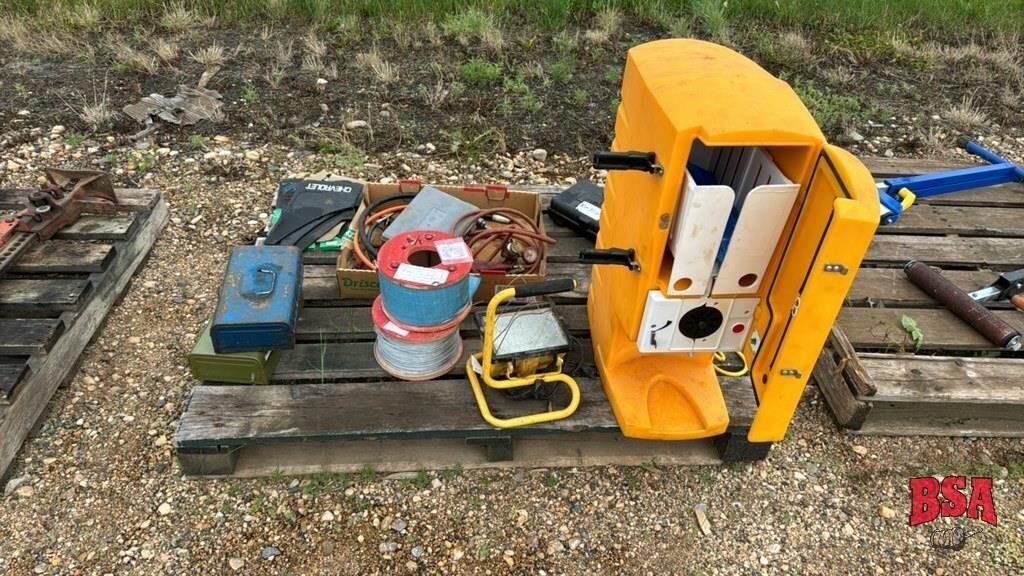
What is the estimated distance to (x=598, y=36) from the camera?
5930 mm

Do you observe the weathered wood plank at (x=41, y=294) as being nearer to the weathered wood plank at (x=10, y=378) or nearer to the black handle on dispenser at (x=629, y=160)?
the weathered wood plank at (x=10, y=378)

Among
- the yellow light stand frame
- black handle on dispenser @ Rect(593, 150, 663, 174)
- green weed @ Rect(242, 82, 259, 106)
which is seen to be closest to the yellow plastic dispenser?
black handle on dispenser @ Rect(593, 150, 663, 174)

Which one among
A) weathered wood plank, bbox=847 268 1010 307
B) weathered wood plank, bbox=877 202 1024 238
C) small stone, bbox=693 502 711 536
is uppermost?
weathered wood plank, bbox=877 202 1024 238

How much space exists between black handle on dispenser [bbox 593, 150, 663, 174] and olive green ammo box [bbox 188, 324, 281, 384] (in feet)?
4.61

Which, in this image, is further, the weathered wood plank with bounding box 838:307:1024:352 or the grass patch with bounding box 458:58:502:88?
the grass patch with bounding box 458:58:502:88

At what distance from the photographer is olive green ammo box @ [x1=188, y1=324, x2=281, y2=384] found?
244 cm

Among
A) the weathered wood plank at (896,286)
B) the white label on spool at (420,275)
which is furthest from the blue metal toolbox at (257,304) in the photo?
the weathered wood plank at (896,286)

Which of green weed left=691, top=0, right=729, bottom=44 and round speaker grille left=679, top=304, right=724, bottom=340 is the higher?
round speaker grille left=679, top=304, right=724, bottom=340

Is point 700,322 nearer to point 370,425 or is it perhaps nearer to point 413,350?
point 413,350

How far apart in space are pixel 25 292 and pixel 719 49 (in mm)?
2944

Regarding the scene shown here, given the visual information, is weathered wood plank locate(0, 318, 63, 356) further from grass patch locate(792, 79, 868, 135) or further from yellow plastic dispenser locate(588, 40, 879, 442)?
grass patch locate(792, 79, 868, 135)

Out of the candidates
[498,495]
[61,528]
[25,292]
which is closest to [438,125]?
[25,292]

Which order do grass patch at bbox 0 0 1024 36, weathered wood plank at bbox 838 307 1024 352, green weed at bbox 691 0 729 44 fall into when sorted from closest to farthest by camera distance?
1. weathered wood plank at bbox 838 307 1024 352
2. grass patch at bbox 0 0 1024 36
3. green weed at bbox 691 0 729 44

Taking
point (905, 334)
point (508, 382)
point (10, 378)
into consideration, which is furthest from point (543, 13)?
point (10, 378)
